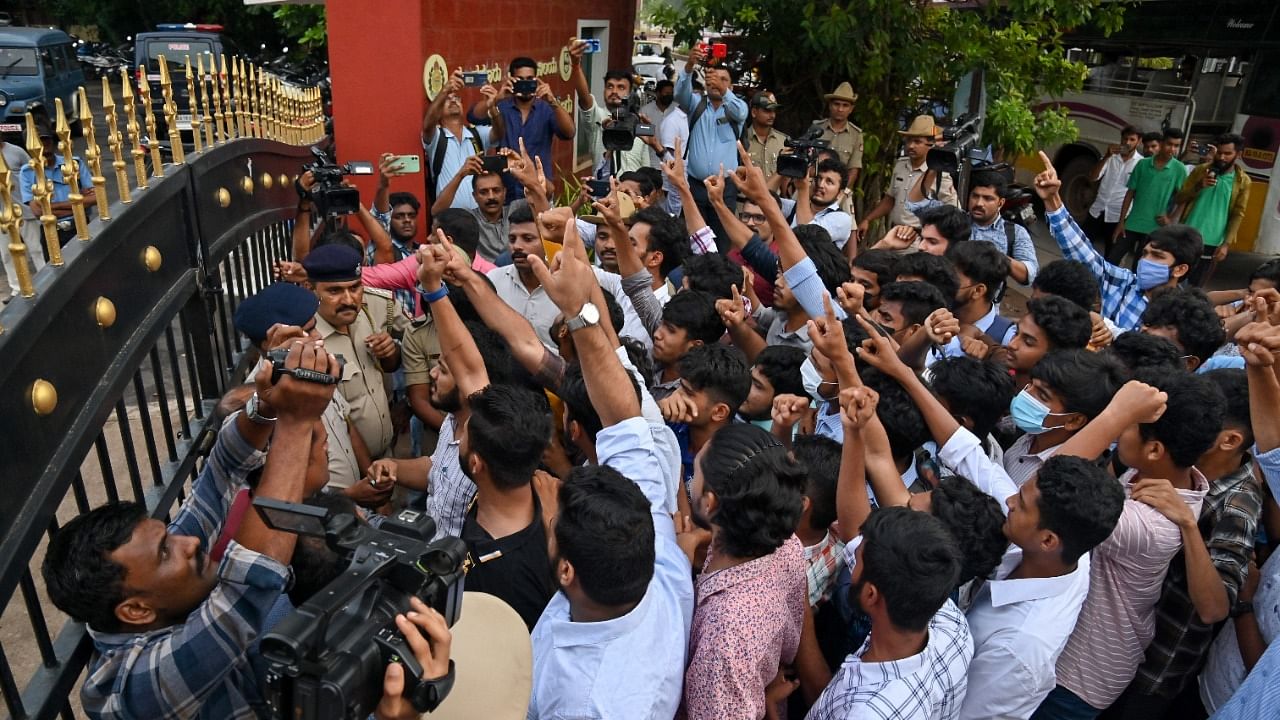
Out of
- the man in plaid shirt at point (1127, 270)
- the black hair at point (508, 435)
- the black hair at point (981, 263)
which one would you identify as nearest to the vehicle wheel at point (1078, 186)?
the man in plaid shirt at point (1127, 270)

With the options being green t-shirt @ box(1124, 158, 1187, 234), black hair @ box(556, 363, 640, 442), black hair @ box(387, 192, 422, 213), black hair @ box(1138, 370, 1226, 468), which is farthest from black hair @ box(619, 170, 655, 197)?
green t-shirt @ box(1124, 158, 1187, 234)

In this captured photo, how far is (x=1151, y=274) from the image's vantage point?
4.39 metres

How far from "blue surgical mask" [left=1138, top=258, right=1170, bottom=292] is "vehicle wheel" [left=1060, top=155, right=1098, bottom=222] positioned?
7.68 meters

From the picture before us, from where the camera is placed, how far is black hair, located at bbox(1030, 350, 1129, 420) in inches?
113

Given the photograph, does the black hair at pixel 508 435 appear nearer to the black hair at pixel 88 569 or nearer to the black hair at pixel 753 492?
the black hair at pixel 753 492

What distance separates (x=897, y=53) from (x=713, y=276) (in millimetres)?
5091

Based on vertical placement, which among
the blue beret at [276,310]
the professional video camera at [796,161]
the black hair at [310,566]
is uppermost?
the professional video camera at [796,161]

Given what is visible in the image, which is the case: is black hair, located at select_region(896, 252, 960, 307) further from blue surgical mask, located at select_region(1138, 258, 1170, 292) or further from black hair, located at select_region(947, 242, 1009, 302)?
blue surgical mask, located at select_region(1138, 258, 1170, 292)

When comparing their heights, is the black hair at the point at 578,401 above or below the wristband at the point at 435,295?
below

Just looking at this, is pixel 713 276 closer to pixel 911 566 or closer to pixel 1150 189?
pixel 911 566

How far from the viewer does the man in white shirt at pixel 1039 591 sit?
213cm

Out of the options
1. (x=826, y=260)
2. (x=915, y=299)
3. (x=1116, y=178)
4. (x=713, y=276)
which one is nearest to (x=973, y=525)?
(x=915, y=299)

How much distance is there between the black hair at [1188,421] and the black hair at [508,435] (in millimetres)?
1760

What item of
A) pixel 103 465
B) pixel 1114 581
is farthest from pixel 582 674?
pixel 1114 581
